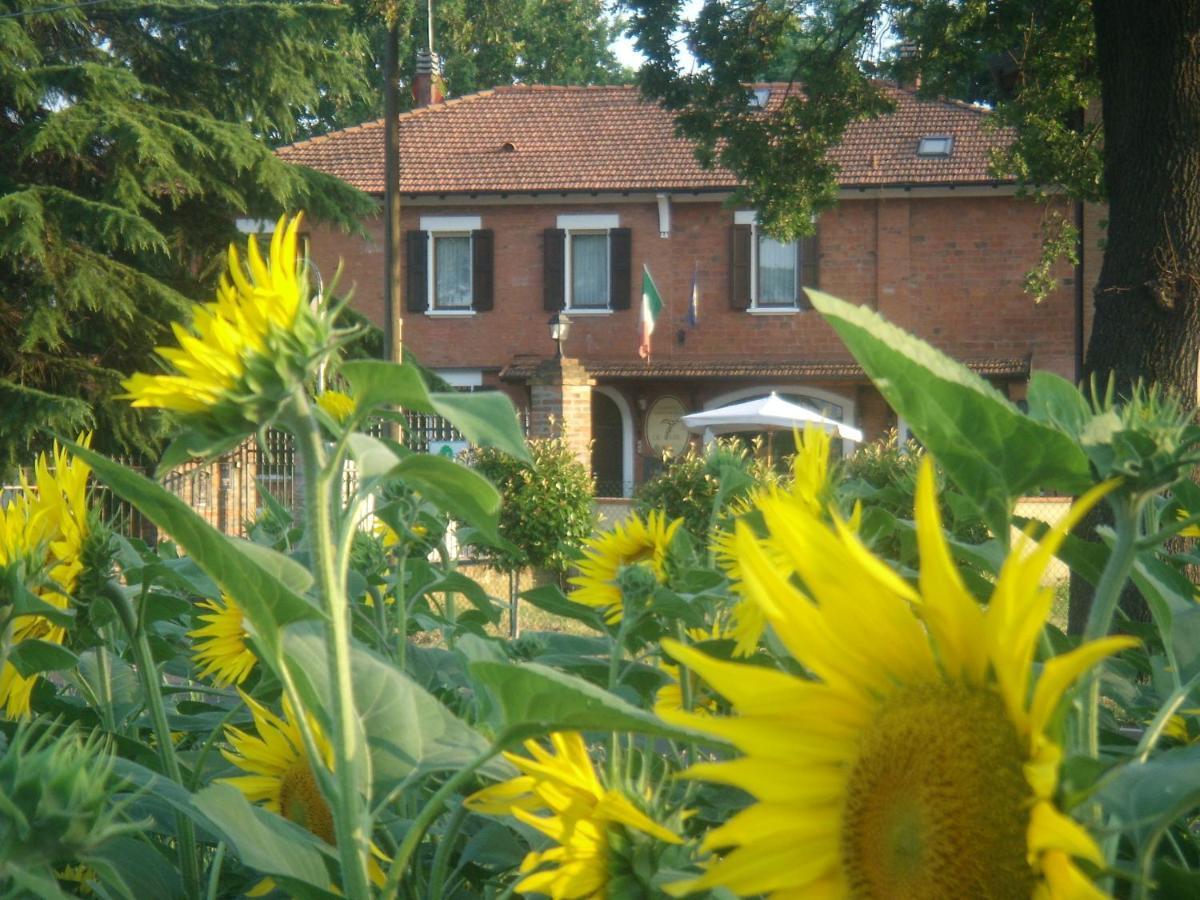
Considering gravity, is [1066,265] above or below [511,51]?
below

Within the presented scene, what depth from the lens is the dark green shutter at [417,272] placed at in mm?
20984

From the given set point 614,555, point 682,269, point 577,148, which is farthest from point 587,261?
point 614,555

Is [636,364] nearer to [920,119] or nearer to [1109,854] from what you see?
[920,119]

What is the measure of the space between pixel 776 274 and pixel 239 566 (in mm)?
19886

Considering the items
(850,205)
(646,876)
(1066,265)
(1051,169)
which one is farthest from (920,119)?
(646,876)

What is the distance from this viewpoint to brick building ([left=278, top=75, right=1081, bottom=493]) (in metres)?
19.6

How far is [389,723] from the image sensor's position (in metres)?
0.77

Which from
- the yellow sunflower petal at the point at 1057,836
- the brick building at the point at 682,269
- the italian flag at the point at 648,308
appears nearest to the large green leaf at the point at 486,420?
the yellow sunflower petal at the point at 1057,836

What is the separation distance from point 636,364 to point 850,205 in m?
3.56

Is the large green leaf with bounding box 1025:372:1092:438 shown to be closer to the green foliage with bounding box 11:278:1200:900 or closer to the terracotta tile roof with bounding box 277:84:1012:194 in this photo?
the green foliage with bounding box 11:278:1200:900

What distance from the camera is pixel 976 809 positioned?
0.49 metres

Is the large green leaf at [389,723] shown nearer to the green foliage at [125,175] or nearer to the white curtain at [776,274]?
the green foliage at [125,175]

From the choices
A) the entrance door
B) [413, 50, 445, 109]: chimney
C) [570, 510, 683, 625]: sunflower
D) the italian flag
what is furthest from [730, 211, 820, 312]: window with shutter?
[570, 510, 683, 625]: sunflower

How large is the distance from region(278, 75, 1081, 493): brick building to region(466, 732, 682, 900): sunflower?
60.6 feet
